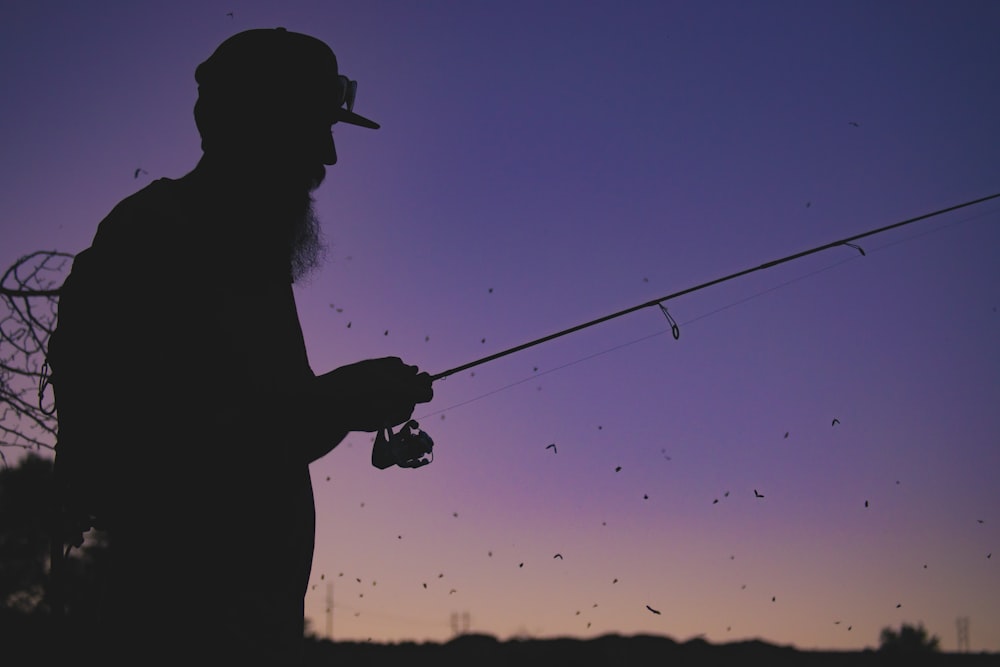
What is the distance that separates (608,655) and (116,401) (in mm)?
13830

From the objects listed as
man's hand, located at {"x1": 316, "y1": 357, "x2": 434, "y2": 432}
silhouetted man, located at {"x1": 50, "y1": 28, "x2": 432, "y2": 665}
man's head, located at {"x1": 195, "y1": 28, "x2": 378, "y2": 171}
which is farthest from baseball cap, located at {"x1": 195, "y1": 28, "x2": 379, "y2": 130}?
man's hand, located at {"x1": 316, "y1": 357, "x2": 434, "y2": 432}

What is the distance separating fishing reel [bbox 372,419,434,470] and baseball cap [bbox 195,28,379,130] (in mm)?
1098

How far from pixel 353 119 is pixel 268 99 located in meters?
0.51

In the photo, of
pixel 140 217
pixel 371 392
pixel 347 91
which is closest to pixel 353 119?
pixel 347 91

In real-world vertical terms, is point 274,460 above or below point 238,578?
above

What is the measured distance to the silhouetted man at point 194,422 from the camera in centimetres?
252

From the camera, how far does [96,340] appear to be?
258 cm

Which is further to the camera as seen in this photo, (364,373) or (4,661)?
(4,661)

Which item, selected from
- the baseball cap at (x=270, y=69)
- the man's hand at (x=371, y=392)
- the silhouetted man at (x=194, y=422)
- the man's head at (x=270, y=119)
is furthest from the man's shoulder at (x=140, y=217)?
the man's hand at (x=371, y=392)

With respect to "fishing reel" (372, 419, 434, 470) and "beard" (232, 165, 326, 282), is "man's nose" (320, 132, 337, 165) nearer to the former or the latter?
"beard" (232, 165, 326, 282)

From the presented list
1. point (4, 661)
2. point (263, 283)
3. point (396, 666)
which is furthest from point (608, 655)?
point (263, 283)

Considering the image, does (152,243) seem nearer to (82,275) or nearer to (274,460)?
(82,275)

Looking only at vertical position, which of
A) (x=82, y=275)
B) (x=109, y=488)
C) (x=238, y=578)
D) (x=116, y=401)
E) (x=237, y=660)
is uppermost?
(x=82, y=275)

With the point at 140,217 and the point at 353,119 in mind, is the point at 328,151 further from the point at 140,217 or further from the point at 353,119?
the point at 140,217
